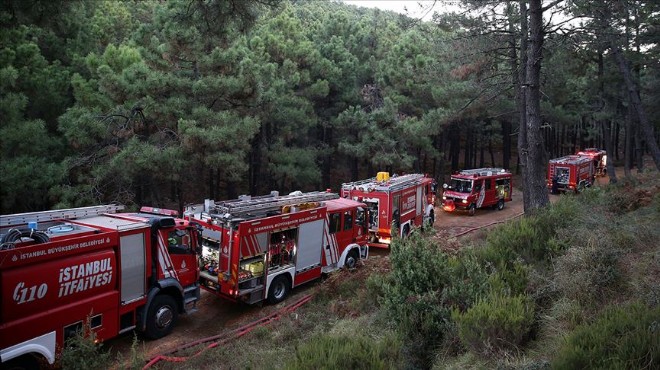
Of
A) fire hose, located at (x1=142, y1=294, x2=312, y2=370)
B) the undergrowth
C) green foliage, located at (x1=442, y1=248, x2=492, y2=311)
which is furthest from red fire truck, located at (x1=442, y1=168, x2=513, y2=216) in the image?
green foliage, located at (x1=442, y1=248, x2=492, y2=311)

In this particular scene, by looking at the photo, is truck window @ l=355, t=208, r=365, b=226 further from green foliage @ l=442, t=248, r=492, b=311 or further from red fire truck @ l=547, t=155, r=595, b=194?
red fire truck @ l=547, t=155, r=595, b=194

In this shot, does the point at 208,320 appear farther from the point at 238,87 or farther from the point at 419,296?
the point at 238,87

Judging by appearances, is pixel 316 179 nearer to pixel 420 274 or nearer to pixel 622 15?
pixel 622 15

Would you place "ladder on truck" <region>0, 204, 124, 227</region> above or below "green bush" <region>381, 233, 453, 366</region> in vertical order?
above

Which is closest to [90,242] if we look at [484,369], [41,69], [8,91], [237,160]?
[484,369]

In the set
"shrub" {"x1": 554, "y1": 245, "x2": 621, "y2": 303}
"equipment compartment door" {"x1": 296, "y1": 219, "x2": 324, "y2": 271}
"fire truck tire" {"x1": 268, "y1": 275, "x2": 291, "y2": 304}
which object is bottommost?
"fire truck tire" {"x1": 268, "y1": 275, "x2": 291, "y2": 304}

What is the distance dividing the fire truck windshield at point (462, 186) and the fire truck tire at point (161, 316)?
1951 centimetres

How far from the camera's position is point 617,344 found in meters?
4.16

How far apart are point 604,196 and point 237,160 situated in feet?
43.9

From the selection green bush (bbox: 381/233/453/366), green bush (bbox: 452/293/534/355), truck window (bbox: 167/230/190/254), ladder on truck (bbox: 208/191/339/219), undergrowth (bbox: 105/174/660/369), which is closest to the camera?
undergrowth (bbox: 105/174/660/369)

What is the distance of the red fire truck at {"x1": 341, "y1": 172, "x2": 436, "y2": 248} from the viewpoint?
17.9 m

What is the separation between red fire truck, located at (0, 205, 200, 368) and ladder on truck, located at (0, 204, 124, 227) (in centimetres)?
2

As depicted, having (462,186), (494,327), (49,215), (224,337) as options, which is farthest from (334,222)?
(462,186)

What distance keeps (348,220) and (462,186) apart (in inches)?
532
